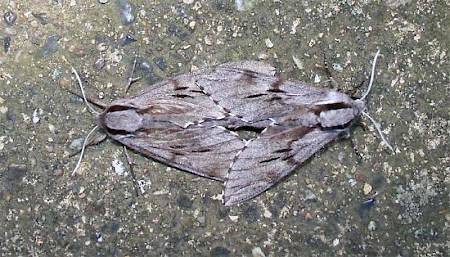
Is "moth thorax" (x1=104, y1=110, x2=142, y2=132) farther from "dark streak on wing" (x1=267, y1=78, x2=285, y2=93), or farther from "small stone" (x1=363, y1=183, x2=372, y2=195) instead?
"small stone" (x1=363, y1=183, x2=372, y2=195)

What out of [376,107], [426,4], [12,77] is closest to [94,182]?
[12,77]

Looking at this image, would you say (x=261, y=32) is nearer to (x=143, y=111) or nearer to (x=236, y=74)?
(x=236, y=74)

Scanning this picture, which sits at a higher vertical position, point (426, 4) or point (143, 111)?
point (426, 4)

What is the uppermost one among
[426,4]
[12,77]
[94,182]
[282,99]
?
[426,4]

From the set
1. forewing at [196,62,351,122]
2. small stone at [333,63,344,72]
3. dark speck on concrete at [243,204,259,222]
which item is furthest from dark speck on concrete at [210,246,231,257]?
small stone at [333,63,344,72]

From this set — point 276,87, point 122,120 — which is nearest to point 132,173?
point 122,120

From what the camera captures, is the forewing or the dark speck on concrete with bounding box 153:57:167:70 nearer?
the forewing

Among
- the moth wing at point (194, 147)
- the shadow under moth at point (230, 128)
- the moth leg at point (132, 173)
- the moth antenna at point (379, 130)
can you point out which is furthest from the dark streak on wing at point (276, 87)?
the moth leg at point (132, 173)
